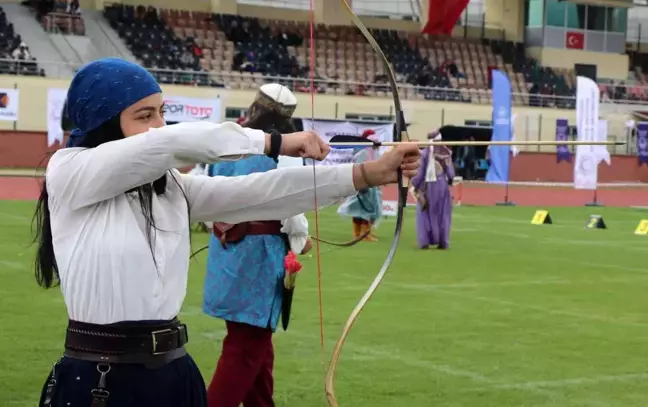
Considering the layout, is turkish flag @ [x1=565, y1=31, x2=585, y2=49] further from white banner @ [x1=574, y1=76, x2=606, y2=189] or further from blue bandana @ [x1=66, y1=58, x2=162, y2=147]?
blue bandana @ [x1=66, y1=58, x2=162, y2=147]

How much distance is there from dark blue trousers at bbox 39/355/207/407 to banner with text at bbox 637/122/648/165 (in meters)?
35.2

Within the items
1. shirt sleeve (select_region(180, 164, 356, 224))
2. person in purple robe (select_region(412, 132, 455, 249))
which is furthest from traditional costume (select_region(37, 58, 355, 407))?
person in purple robe (select_region(412, 132, 455, 249))

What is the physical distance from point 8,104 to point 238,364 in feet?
81.1

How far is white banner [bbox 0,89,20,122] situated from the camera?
28.1 m

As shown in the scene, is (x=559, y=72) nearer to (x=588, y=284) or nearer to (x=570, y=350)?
(x=588, y=284)

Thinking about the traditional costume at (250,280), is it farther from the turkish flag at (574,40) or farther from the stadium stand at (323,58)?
the turkish flag at (574,40)

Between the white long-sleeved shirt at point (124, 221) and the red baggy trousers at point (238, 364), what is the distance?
79.5 inches

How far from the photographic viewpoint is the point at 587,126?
26.4 m

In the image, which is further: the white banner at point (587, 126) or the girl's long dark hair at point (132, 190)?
the white banner at point (587, 126)

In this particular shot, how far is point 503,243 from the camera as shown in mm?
17016

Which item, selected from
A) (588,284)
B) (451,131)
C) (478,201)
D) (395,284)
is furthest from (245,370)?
(451,131)

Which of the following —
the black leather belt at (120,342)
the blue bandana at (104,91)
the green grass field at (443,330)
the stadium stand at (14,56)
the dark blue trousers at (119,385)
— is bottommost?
the green grass field at (443,330)

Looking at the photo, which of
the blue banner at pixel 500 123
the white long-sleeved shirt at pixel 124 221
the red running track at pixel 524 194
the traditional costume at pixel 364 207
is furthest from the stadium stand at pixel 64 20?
the white long-sleeved shirt at pixel 124 221

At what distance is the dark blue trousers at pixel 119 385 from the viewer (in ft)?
9.75
